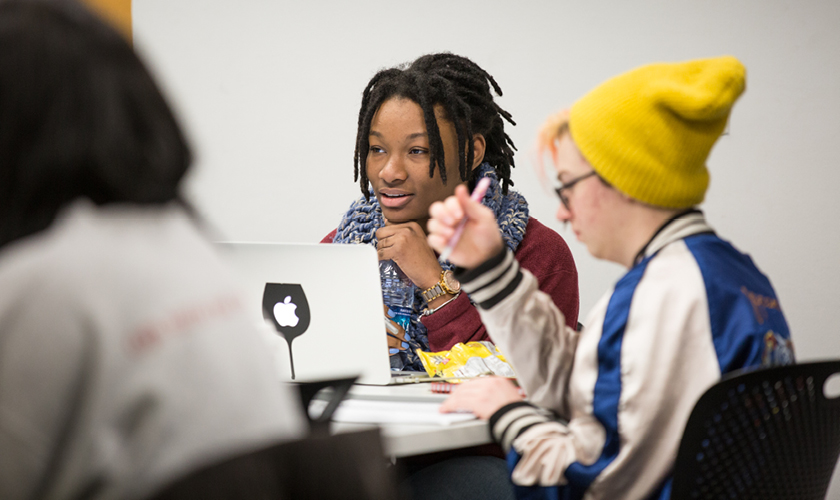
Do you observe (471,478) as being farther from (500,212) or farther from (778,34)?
(778,34)

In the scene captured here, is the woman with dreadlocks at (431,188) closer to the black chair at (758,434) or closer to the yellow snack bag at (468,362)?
the yellow snack bag at (468,362)

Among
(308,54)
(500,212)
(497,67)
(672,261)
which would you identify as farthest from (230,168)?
(672,261)

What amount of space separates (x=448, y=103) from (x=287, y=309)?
805 mm

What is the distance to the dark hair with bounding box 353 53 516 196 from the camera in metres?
1.84

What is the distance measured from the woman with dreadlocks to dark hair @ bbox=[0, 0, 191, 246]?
A: 1.15m

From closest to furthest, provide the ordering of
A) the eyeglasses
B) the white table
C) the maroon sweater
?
the white table < the eyeglasses < the maroon sweater

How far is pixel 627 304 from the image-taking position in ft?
3.15

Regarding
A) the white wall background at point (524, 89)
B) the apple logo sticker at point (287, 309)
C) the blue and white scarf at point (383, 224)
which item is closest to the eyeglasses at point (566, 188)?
the apple logo sticker at point (287, 309)

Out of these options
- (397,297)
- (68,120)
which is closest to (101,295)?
(68,120)

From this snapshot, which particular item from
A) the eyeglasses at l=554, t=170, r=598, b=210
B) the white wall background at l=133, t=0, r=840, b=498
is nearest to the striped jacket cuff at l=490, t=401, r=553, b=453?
the eyeglasses at l=554, t=170, r=598, b=210

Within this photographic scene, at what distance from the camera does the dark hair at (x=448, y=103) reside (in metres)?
1.84

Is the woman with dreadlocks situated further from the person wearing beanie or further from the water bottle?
the person wearing beanie

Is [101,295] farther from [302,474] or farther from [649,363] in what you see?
[649,363]

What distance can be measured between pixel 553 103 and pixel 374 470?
2.20 meters
